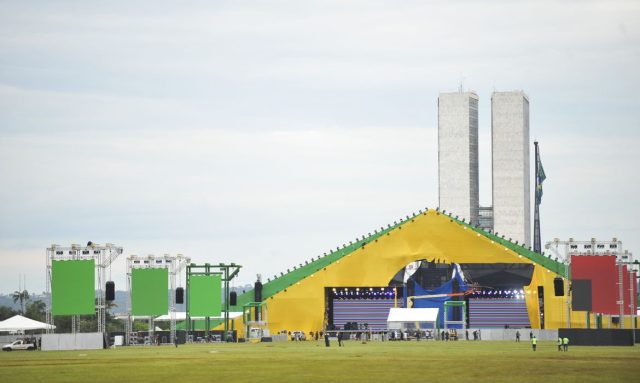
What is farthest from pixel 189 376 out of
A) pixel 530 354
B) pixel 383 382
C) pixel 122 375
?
pixel 530 354

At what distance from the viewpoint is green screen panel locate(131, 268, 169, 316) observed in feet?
351

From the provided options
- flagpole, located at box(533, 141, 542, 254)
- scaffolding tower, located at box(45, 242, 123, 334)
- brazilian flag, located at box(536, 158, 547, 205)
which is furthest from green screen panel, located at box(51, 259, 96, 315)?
brazilian flag, located at box(536, 158, 547, 205)

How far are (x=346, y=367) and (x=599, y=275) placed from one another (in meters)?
47.5

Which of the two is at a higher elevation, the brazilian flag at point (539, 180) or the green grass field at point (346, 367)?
the brazilian flag at point (539, 180)

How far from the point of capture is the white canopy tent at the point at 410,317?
112375 millimetres

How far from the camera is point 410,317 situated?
113 m

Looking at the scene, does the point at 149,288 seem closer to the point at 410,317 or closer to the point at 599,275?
the point at 410,317

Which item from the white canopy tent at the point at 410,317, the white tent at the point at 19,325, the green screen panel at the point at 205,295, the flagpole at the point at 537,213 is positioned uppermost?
the flagpole at the point at 537,213

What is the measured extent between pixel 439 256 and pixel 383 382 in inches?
2995

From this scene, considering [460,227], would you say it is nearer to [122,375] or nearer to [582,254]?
[582,254]

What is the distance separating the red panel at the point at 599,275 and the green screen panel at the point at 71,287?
131 ft

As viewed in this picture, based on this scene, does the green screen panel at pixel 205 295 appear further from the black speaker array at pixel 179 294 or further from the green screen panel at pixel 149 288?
the green screen panel at pixel 149 288

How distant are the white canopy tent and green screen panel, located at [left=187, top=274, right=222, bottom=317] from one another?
16019mm

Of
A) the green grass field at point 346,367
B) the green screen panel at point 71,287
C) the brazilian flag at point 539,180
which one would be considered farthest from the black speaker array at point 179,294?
the brazilian flag at point 539,180
